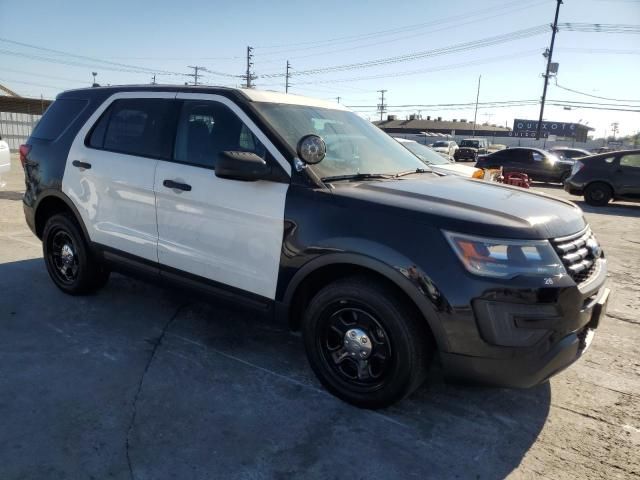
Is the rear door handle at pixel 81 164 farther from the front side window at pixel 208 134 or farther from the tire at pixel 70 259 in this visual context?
the front side window at pixel 208 134

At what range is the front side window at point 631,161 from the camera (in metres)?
12.6

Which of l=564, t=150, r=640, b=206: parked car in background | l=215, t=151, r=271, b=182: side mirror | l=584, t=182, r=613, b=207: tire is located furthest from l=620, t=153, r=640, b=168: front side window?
l=215, t=151, r=271, b=182: side mirror

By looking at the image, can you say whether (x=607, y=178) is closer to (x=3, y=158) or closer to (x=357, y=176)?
(x=357, y=176)

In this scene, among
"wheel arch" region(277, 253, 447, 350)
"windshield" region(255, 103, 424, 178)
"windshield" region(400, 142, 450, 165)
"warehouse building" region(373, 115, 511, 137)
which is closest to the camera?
"wheel arch" region(277, 253, 447, 350)

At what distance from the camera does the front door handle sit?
135 inches

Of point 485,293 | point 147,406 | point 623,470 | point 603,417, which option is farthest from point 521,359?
point 147,406

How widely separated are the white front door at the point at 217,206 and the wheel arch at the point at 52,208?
111cm

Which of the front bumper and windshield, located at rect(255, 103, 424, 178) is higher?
windshield, located at rect(255, 103, 424, 178)

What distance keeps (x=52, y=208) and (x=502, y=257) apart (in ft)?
13.3

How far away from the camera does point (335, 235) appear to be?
2.81 metres

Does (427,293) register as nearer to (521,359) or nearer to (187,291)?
(521,359)

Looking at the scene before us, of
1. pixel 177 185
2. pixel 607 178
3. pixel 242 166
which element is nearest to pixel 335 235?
pixel 242 166

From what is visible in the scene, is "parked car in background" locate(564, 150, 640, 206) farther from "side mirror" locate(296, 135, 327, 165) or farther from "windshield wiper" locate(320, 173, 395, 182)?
"side mirror" locate(296, 135, 327, 165)

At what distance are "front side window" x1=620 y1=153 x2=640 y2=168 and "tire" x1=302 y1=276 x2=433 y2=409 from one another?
1250cm
